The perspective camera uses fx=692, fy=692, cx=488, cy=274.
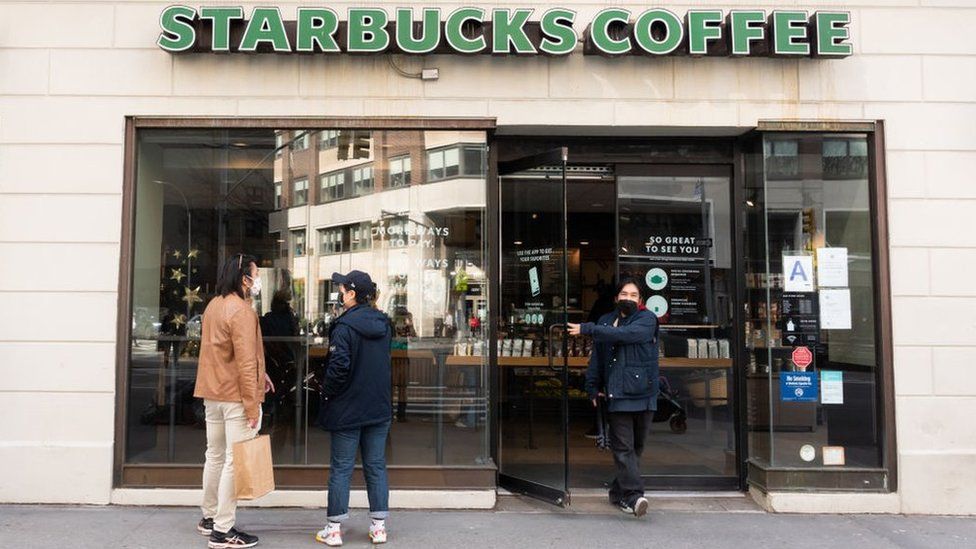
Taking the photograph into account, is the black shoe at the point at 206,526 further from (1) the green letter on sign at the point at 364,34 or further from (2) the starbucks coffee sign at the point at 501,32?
(1) the green letter on sign at the point at 364,34

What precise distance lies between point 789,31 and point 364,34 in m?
3.54

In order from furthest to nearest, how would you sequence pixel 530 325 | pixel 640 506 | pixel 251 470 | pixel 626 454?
1. pixel 530 325
2. pixel 626 454
3. pixel 640 506
4. pixel 251 470

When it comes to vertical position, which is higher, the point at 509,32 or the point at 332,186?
the point at 509,32

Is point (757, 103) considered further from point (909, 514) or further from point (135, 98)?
point (135, 98)

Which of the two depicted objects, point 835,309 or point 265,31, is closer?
point 265,31

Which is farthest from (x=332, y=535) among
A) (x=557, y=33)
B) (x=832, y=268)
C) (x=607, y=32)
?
(x=832, y=268)

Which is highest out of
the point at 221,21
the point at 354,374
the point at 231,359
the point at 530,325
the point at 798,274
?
the point at 221,21

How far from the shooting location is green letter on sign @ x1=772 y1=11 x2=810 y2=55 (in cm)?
575

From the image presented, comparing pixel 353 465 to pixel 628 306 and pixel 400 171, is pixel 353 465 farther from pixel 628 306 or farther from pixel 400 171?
pixel 400 171

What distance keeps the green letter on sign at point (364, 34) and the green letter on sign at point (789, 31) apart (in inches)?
128

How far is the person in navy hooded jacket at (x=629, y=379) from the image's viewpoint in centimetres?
544

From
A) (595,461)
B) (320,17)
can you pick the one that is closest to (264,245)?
(320,17)

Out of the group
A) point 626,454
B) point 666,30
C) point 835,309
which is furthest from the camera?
point 835,309

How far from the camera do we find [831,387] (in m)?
6.00
